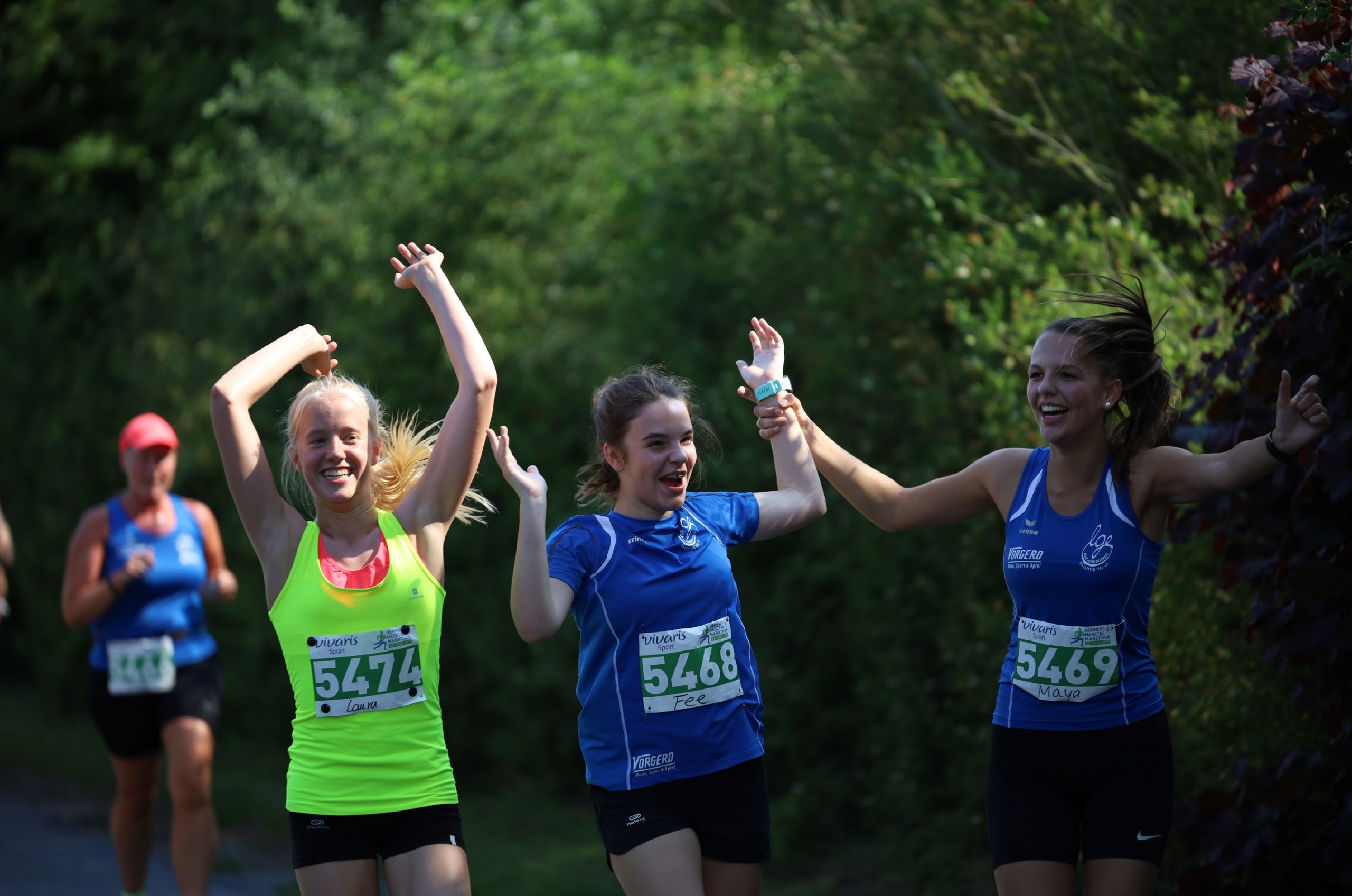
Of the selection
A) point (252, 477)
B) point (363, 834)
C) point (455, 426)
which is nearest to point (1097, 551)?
point (455, 426)

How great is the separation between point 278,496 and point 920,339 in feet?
10.5

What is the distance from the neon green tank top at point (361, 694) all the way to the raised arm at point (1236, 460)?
6.38 ft

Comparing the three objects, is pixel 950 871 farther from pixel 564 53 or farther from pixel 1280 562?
pixel 564 53

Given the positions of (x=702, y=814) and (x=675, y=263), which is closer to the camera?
(x=702, y=814)

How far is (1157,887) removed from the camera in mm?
5406

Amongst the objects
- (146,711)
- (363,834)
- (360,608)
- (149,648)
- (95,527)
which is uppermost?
(95,527)

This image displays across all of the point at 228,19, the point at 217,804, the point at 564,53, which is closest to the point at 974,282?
the point at 217,804

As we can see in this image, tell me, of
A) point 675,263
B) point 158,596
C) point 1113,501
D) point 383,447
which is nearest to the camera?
point 1113,501

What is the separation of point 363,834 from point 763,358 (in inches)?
70.0

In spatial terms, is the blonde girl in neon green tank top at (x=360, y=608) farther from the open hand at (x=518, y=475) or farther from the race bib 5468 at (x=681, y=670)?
the race bib 5468 at (x=681, y=670)

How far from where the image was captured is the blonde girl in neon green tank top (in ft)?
12.5

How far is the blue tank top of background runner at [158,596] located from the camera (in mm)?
6586

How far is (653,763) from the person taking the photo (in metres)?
3.86

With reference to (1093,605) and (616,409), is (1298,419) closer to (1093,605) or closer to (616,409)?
(1093,605)
